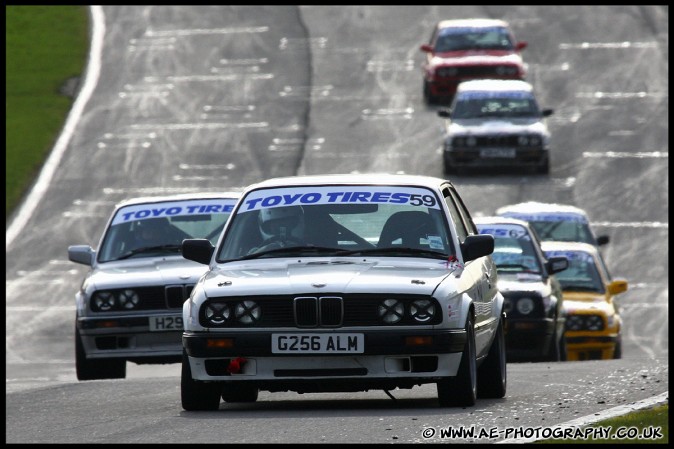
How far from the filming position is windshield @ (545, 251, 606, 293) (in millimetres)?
20328

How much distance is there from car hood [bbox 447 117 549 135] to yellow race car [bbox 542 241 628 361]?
11.0 metres

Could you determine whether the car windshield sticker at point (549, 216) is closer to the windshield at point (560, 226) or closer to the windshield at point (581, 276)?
the windshield at point (560, 226)

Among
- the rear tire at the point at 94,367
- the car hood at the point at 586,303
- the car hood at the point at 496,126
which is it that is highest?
the car hood at the point at 496,126

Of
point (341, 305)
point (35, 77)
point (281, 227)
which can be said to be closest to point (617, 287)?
point (281, 227)

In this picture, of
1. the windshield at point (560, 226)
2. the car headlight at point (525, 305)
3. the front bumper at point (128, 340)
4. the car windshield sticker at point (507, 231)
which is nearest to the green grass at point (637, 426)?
the front bumper at point (128, 340)

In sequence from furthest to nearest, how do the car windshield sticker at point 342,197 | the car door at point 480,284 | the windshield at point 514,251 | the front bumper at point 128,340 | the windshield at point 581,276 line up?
the windshield at point 581,276
the windshield at point 514,251
the front bumper at point 128,340
the car windshield sticker at point 342,197
the car door at point 480,284

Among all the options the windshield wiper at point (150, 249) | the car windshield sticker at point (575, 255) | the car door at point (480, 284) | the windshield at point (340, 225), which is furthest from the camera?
the car windshield sticker at point (575, 255)

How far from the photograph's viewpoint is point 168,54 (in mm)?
43812

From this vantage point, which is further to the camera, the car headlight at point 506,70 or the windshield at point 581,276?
the car headlight at point 506,70

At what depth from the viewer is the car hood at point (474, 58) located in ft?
124

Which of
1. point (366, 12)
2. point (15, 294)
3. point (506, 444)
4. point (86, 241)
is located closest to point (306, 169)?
point (86, 241)

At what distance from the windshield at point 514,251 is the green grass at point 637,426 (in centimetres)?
805

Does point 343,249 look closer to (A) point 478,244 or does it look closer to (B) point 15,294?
(A) point 478,244

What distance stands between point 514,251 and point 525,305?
1.06 meters
